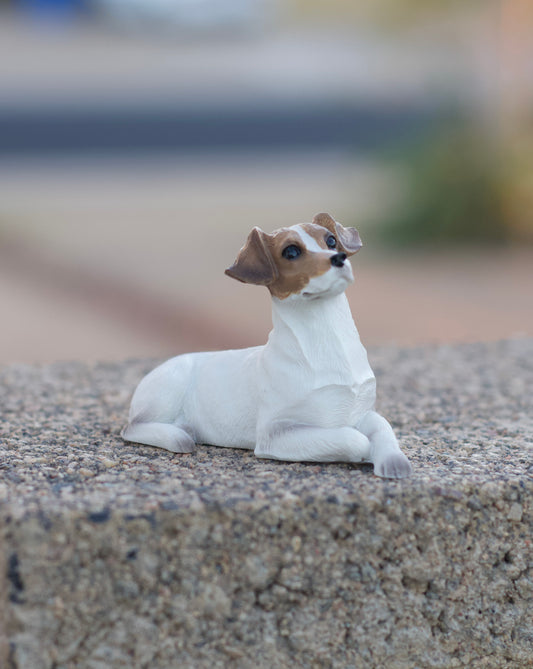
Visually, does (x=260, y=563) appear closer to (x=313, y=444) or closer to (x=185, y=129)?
(x=313, y=444)

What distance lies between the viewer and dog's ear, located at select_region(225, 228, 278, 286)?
1.99 m

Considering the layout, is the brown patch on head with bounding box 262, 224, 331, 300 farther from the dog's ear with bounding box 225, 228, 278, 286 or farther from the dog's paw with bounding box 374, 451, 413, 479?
the dog's paw with bounding box 374, 451, 413, 479

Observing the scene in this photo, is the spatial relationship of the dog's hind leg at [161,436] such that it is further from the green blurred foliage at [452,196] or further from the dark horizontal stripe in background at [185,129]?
the dark horizontal stripe in background at [185,129]

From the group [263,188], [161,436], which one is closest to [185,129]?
[263,188]

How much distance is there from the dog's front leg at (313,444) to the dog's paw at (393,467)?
6cm

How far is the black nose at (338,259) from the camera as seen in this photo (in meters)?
1.97

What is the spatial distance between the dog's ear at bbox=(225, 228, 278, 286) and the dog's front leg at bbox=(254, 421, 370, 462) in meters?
0.36

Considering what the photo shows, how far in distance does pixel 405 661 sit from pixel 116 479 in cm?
76

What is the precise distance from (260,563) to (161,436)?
51cm

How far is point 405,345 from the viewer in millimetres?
3945

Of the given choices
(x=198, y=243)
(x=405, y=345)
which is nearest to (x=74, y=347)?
(x=405, y=345)

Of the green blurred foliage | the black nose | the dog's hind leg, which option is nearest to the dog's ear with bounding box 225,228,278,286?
the black nose

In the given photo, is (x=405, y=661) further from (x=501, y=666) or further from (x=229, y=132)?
(x=229, y=132)

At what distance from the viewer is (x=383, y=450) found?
2031mm
